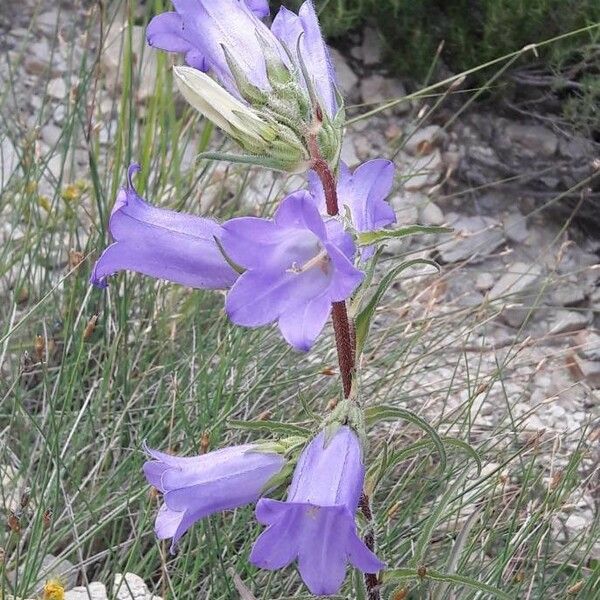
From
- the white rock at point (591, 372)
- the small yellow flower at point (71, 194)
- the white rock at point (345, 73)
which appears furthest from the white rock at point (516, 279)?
the small yellow flower at point (71, 194)

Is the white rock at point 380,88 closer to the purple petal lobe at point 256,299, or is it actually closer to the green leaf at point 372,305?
the green leaf at point 372,305

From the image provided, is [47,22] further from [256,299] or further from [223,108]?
[256,299]

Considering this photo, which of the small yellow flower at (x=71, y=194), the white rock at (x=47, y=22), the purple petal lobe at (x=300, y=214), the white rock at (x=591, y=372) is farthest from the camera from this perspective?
the white rock at (x=47, y=22)

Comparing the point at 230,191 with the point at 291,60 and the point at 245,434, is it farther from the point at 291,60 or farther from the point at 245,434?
the point at 291,60

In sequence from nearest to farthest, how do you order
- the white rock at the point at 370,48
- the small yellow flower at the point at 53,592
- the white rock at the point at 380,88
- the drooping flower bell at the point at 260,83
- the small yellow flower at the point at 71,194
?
the drooping flower bell at the point at 260,83 → the small yellow flower at the point at 53,592 → the small yellow flower at the point at 71,194 → the white rock at the point at 380,88 → the white rock at the point at 370,48

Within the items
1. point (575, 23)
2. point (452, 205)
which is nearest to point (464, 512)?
point (452, 205)

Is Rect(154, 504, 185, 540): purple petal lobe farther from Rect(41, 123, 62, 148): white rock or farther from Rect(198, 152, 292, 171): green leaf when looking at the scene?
Rect(41, 123, 62, 148): white rock
